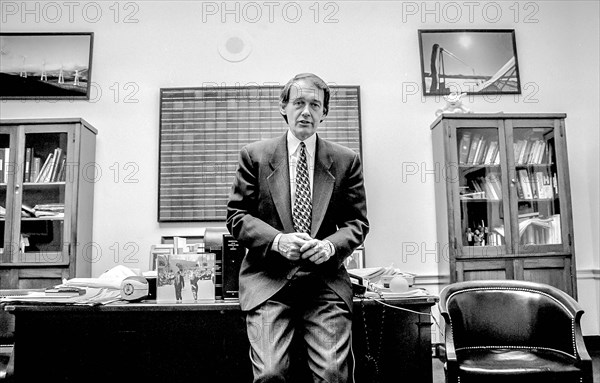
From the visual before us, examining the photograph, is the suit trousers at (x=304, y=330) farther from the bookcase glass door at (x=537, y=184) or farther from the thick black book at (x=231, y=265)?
the bookcase glass door at (x=537, y=184)

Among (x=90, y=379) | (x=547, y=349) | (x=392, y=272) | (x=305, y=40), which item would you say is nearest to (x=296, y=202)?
(x=392, y=272)

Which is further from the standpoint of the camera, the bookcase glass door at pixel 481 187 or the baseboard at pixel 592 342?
the baseboard at pixel 592 342

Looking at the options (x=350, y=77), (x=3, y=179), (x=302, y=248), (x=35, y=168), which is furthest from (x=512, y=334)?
(x=3, y=179)

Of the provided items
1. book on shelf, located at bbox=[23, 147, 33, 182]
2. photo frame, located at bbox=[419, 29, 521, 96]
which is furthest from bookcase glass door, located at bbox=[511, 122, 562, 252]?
book on shelf, located at bbox=[23, 147, 33, 182]

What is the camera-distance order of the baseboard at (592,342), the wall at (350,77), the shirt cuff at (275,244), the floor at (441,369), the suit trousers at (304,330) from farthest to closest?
1. the wall at (350,77)
2. the baseboard at (592,342)
3. the floor at (441,369)
4. the shirt cuff at (275,244)
5. the suit trousers at (304,330)

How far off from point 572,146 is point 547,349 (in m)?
2.54

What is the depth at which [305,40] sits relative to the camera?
441cm

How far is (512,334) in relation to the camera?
2545 mm

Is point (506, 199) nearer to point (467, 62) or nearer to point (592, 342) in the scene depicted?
point (467, 62)

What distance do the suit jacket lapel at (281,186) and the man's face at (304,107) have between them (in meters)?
0.11

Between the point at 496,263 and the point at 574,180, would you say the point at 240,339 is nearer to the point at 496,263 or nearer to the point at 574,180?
the point at 496,263

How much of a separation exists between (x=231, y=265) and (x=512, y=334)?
147 cm

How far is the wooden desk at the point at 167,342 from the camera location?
198 cm

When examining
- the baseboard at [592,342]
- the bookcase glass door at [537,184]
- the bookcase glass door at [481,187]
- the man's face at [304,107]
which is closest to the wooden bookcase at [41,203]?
the man's face at [304,107]
